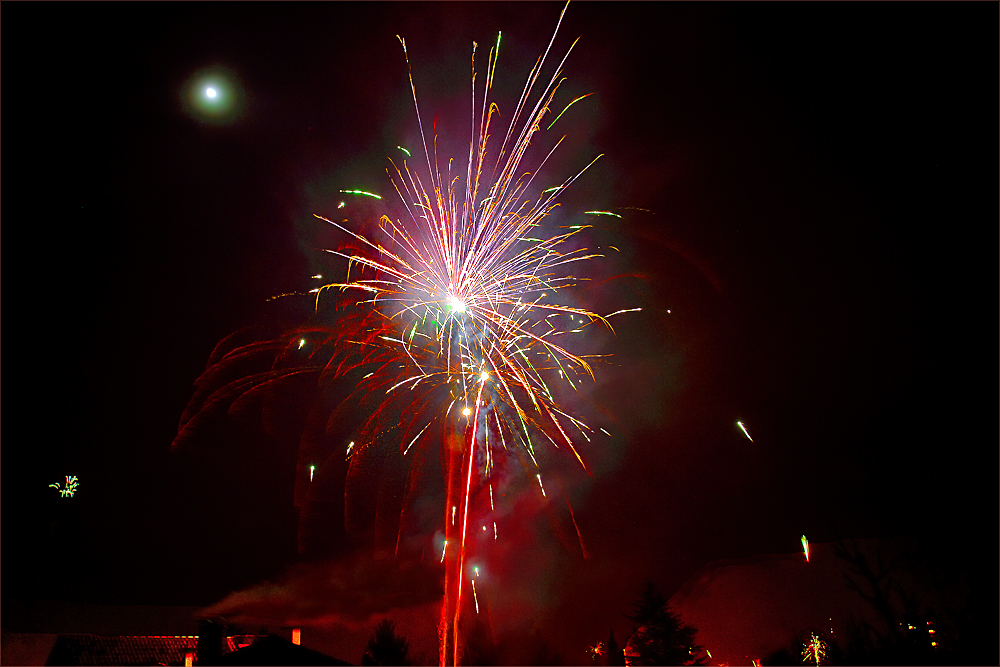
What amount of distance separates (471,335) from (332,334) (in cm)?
279

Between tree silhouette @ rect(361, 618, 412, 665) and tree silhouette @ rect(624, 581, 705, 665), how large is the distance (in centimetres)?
1043

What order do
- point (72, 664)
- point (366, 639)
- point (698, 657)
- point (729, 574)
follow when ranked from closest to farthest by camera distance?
point (72, 664) → point (729, 574) → point (698, 657) → point (366, 639)

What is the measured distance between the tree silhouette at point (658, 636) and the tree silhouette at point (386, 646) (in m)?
10.4

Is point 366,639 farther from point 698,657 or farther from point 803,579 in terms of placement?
point 803,579

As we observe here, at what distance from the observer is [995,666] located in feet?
39.0

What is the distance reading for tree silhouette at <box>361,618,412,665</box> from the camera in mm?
24797

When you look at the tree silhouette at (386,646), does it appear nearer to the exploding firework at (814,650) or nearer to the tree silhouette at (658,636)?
the tree silhouette at (658,636)

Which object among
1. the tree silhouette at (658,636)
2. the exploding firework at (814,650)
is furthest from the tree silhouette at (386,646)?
the exploding firework at (814,650)

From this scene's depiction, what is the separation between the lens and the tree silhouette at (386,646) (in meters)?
24.8

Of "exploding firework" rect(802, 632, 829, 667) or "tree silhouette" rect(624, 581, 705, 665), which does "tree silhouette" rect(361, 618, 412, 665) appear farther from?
"exploding firework" rect(802, 632, 829, 667)

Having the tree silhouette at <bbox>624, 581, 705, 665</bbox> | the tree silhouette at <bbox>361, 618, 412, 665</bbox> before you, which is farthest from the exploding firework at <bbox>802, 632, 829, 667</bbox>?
the tree silhouette at <bbox>361, 618, 412, 665</bbox>

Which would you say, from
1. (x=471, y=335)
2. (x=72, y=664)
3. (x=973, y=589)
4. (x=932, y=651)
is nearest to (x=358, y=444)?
(x=471, y=335)

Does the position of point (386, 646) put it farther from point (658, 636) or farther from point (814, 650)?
point (814, 650)

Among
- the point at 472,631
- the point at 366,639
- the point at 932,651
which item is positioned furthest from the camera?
the point at 472,631
